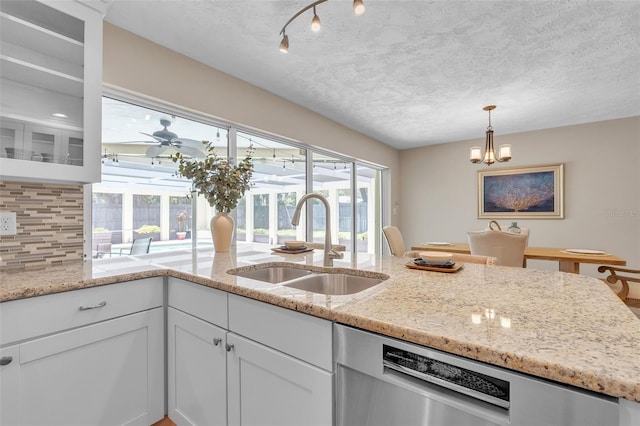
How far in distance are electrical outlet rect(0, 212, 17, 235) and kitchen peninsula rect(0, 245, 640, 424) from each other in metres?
0.24

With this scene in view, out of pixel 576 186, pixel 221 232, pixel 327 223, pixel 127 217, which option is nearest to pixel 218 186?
pixel 221 232

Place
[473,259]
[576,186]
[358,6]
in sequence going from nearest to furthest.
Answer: [358,6] → [473,259] → [576,186]

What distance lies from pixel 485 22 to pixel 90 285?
108 inches

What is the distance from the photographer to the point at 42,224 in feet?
5.31

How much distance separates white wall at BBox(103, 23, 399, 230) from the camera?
202cm

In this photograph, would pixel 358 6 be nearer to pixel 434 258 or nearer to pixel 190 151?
pixel 434 258

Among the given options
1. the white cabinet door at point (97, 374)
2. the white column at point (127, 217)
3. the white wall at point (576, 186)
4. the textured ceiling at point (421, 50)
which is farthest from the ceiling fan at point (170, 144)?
the white wall at point (576, 186)

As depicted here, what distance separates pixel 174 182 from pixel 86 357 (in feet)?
4.88

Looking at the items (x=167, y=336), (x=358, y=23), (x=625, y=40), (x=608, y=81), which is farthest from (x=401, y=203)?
(x=167, y=336)

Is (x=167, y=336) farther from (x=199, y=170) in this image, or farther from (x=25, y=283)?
(x=199, y=170)

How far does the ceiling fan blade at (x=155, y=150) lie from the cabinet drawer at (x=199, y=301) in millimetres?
1345

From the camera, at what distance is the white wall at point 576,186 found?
12.9ft

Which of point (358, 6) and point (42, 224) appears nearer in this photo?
point (358, 6)

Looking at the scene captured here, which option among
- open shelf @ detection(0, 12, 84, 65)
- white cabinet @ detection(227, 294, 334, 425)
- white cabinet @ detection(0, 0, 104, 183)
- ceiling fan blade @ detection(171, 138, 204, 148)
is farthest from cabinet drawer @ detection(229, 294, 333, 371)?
ceiling fan blade @ detection(171, 138, 204, 148)
